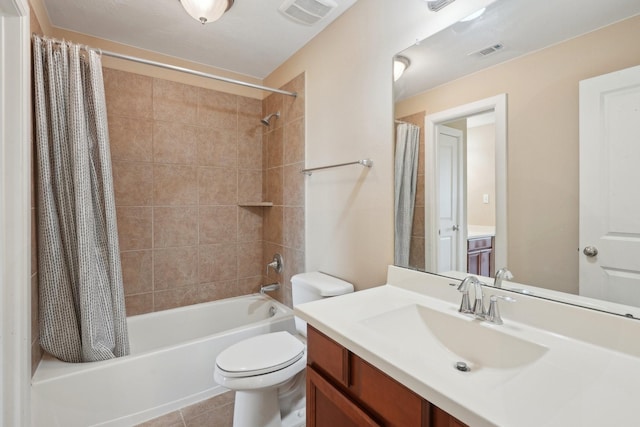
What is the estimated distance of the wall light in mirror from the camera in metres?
1.35

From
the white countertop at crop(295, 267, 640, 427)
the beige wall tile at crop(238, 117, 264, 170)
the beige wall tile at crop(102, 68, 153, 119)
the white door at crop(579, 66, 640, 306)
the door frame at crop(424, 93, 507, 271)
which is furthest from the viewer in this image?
the beige wall tile at crop(238, 117, 264, 170)

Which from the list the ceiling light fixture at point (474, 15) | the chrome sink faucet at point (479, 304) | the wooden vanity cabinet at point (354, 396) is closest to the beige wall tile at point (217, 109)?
the ceiling light fixture at point (474, 15)

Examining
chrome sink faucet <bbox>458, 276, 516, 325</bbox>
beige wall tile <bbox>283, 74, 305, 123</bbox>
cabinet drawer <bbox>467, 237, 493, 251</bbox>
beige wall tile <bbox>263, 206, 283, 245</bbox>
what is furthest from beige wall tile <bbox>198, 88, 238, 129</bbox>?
chrome sink faucet <bbox>458, 276, 516, 325</bbox>

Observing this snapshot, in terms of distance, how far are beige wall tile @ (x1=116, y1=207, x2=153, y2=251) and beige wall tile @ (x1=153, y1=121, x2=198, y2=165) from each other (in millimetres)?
416

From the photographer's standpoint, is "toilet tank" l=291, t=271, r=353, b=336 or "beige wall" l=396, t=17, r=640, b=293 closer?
"beige wall" l=396, t=17, r=640, b=293

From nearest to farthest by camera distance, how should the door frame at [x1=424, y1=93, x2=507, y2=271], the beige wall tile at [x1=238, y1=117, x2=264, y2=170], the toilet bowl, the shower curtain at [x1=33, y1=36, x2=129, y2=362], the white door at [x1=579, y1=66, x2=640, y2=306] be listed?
the white door at [x1=579, y1=66, x2=640, y2=306]
the door frame at [x1=424, y1=93, x2=507, y2=271]
the toilet bowl
the shower curtain at [x1=33, y1=36, x2=129, y2=362]
the beige wall tile at [x1=238, y1=117, x2=264, y2=170]

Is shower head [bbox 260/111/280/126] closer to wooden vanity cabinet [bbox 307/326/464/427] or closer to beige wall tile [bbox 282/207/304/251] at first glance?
beige wall tile [bbox 282/207/304/251]

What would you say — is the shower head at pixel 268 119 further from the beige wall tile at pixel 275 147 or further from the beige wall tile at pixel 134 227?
the beige wall tile at pixel 134 227

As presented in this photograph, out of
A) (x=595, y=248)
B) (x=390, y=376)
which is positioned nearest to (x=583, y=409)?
(x=390, y=376)

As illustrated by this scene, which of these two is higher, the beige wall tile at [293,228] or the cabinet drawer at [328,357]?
the beige wall tile at [293,228]

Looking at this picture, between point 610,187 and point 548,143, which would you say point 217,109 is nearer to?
point 548,143

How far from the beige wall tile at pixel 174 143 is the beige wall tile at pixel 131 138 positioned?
1.8 inches

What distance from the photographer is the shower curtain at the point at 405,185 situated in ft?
4.41

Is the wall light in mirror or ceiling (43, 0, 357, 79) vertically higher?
ceiling (43, 0, 357, 79)
